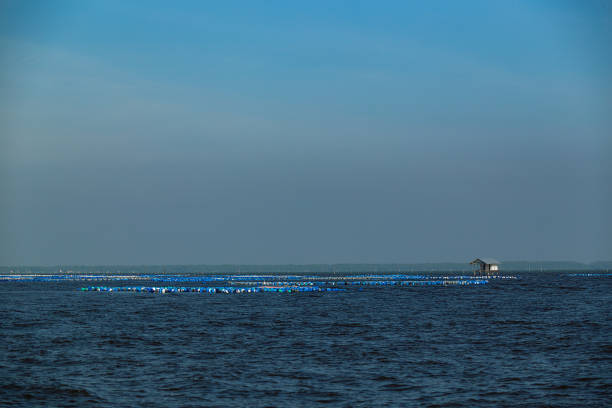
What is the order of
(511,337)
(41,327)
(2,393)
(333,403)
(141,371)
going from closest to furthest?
(333,403)
(2,393)
(141,371)
(511,337)
(41,327)

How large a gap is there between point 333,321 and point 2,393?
28.7 metres

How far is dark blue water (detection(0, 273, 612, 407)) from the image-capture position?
2283cm

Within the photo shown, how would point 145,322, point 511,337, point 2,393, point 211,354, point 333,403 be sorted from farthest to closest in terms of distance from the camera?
point 145,322 < point 511,337 < point 211,354 < point 2,393 < point 333,403

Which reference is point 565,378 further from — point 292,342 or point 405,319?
point 405,319

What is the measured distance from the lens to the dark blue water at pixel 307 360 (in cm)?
2283

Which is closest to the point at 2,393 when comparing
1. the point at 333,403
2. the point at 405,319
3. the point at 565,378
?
the point at 333,403

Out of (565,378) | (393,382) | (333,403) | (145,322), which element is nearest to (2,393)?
(333,403)

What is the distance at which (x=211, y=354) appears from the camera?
1264 inches

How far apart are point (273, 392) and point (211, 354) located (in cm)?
937

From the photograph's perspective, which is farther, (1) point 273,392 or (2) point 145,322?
(2) point 145,322

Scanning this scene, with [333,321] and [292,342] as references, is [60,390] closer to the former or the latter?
[292,342]

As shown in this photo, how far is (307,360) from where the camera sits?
30.2m

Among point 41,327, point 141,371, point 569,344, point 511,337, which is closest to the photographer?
point 141,371

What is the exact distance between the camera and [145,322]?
48438 mm
